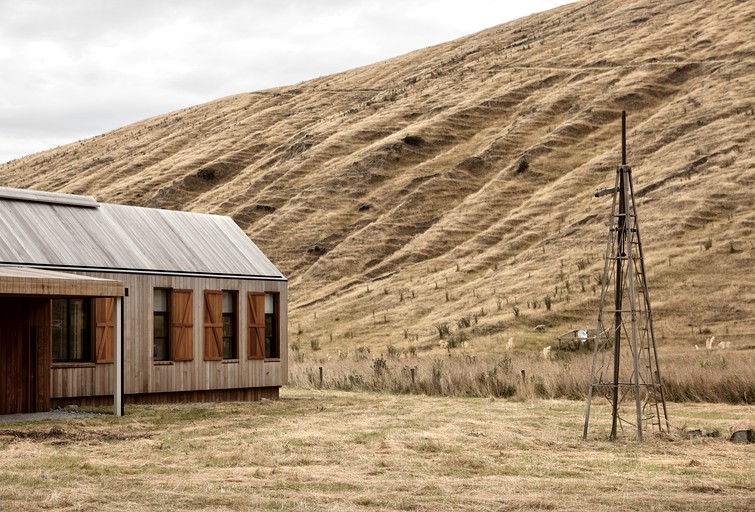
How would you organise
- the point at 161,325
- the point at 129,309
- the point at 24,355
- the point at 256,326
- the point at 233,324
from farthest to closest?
the point at 256,326
the point at 233,324
the point at 161,325
the point at 129,309
the point at 24,355

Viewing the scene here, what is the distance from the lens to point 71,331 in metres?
23.6

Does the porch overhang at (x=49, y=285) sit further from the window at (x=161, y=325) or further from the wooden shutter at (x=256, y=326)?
the wooden shutter at (x=256, y=326)

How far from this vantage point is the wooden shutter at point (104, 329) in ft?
77.7

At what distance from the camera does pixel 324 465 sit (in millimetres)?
14203

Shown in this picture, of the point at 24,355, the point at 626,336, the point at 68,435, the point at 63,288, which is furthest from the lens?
the point at 626,336

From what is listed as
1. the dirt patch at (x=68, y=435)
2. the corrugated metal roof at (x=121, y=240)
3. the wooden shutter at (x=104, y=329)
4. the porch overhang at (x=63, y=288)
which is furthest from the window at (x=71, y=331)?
the dirt patch at (x=68, y=435)

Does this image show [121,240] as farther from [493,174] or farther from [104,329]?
[493,174]

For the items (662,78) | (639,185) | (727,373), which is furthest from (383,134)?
(727,373)

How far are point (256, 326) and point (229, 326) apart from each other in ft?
2.43

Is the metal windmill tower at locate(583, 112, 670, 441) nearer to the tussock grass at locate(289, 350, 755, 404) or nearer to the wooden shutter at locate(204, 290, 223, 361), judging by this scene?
the tussock grass at locate(289, 350, 755, 404)

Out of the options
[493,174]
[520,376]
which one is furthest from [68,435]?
[493,174]

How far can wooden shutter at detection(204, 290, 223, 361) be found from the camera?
85.5 ft

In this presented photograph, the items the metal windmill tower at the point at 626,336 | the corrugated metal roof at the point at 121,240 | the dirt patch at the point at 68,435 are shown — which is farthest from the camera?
the corrugated metal roof at the point at 121,240

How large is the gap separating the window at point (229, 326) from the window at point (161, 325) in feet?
6.11
